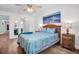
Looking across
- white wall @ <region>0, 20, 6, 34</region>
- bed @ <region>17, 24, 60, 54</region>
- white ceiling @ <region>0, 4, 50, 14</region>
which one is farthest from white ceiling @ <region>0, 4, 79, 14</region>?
bed @ <region>17, 24, 60, 54</region>

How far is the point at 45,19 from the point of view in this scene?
7.23 feet

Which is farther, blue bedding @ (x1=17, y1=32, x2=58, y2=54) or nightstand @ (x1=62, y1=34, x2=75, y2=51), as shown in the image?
nightstand @ (x1=62, y1=34, x2=75, y2=51)

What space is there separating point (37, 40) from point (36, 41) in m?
0.04

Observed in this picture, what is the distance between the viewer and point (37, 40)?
2.02 m

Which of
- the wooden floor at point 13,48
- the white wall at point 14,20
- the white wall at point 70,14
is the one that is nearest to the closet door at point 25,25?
the white wall at point 14,20

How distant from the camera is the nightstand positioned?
208cm

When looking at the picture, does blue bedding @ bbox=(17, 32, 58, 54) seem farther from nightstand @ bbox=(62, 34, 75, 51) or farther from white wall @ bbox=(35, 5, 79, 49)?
white wall @ bbox=(35, 5, 79, 49)

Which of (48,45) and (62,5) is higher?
(62,5)

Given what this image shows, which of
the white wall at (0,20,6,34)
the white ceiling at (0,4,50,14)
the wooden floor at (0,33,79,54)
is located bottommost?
the wooden floor at (0,33,79,54)

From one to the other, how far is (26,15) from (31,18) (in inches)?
5.6
